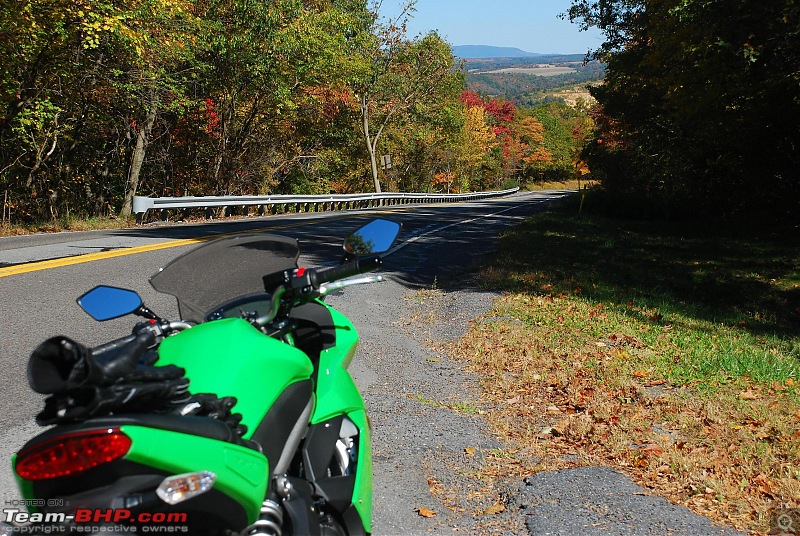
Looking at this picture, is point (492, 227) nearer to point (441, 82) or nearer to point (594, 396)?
point (594, 396)

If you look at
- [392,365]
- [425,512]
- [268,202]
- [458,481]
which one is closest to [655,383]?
[392,365]

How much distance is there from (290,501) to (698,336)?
737cm

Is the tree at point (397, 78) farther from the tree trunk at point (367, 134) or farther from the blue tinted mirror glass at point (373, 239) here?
the blue tinted mirror glass at point (373, 239)

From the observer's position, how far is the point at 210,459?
1825 mm

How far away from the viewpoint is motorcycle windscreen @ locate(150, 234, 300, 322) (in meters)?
2.90

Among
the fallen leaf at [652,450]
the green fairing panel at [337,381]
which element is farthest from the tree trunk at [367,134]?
the green fairing panel at [337,381]

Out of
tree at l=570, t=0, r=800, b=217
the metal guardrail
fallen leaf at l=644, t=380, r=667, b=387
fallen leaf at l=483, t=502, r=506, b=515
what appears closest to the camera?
fallen leaf at l=483, t=502, r=506, b=515

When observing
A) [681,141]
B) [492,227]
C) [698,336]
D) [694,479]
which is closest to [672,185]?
[681,141]

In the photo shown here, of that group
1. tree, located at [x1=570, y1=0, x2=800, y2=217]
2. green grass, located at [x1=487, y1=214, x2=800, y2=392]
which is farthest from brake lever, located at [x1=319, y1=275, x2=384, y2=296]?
tree, located at [x1=570, y1=0, x2=800, y2=217]

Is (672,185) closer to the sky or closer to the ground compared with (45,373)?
closer to the ground

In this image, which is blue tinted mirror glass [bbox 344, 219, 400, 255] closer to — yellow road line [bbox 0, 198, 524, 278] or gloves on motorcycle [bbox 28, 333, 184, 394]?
gloves on motorcycle [bbox 28, 333, 184, 394]

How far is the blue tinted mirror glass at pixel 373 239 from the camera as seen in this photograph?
285 cm

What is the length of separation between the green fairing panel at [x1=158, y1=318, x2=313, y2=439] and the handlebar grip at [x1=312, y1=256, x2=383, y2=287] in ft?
0.98

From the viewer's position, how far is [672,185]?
105 ft
